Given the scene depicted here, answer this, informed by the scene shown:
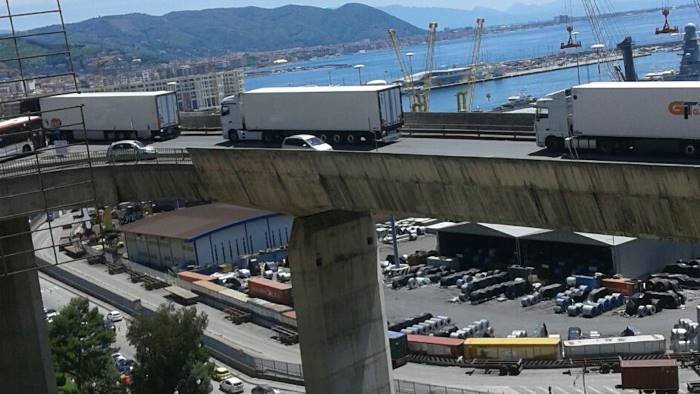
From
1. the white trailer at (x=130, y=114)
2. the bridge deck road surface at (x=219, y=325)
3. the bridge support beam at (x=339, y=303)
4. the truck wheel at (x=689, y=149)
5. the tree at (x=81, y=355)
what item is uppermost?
the white trailer at (x=130, y=114)

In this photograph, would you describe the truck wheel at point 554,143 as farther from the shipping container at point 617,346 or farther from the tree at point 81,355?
the tree at point 81,355

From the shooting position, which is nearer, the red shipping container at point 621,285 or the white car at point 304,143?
the white car at point 304,143

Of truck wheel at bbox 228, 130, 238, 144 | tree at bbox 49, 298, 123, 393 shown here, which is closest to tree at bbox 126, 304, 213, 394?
tree at bbox 49, 298, 123, 393

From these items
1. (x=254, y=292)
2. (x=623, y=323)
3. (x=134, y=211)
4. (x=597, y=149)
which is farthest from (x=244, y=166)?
(x=134, y=211)

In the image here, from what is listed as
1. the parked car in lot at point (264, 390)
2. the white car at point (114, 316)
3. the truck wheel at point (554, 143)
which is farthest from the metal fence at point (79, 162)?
the white car at point (114, 316)

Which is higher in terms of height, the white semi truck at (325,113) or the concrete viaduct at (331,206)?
the white semi truck at (325,113)

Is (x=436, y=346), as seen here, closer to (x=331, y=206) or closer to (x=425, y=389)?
(x=425, y=389)

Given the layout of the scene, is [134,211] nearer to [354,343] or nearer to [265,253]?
[265,253]

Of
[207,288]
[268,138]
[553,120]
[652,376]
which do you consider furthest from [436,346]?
[553,120]
